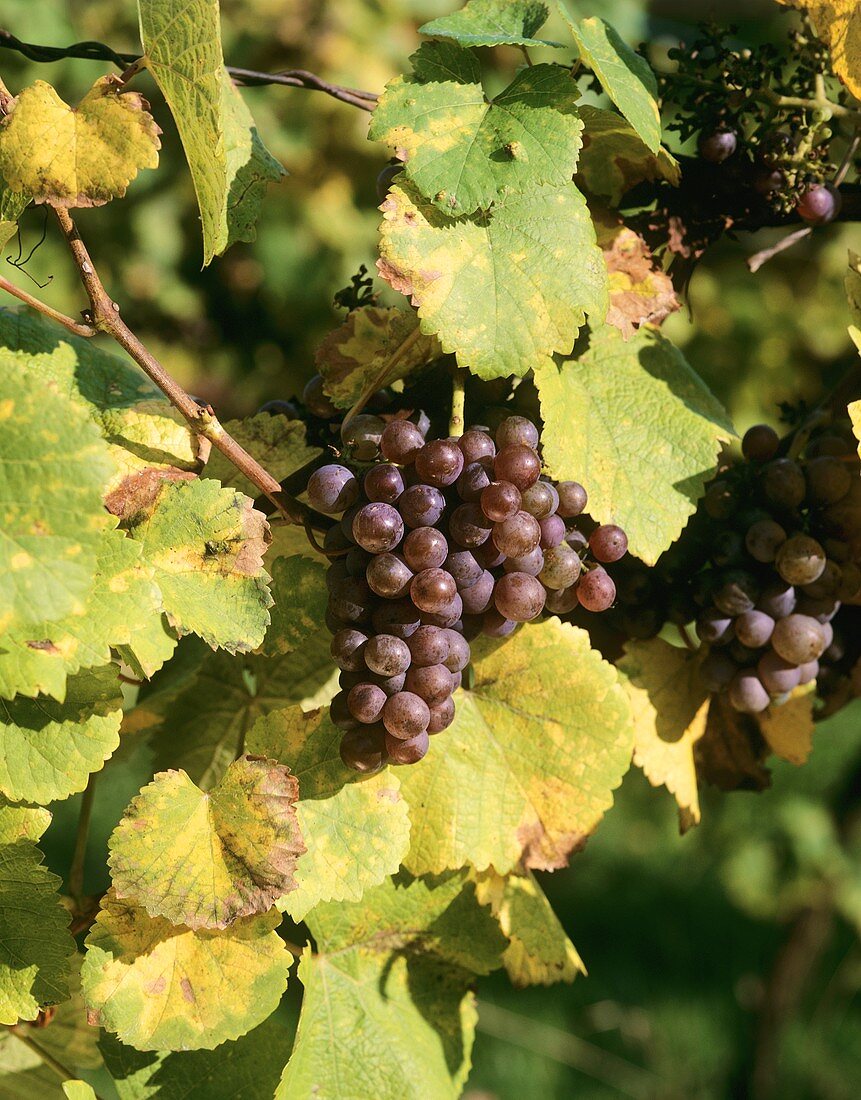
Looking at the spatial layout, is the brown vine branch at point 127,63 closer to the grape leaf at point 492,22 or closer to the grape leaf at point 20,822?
the grape leaf at point 492,22

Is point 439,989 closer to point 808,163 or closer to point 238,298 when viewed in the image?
point 808,163

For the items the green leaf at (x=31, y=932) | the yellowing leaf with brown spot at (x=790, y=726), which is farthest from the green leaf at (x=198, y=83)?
the yellowing leaf with brown spot at (x=790, y=726)

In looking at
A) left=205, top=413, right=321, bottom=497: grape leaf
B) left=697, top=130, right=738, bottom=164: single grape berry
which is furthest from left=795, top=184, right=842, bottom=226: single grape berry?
left=205, top=413, right=321, bottom=497: grape leaf

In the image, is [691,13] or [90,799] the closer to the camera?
[90,799]

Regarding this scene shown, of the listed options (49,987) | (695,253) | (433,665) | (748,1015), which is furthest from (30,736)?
(748,1015)

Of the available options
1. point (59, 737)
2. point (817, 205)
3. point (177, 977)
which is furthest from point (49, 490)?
point (817, 205)
